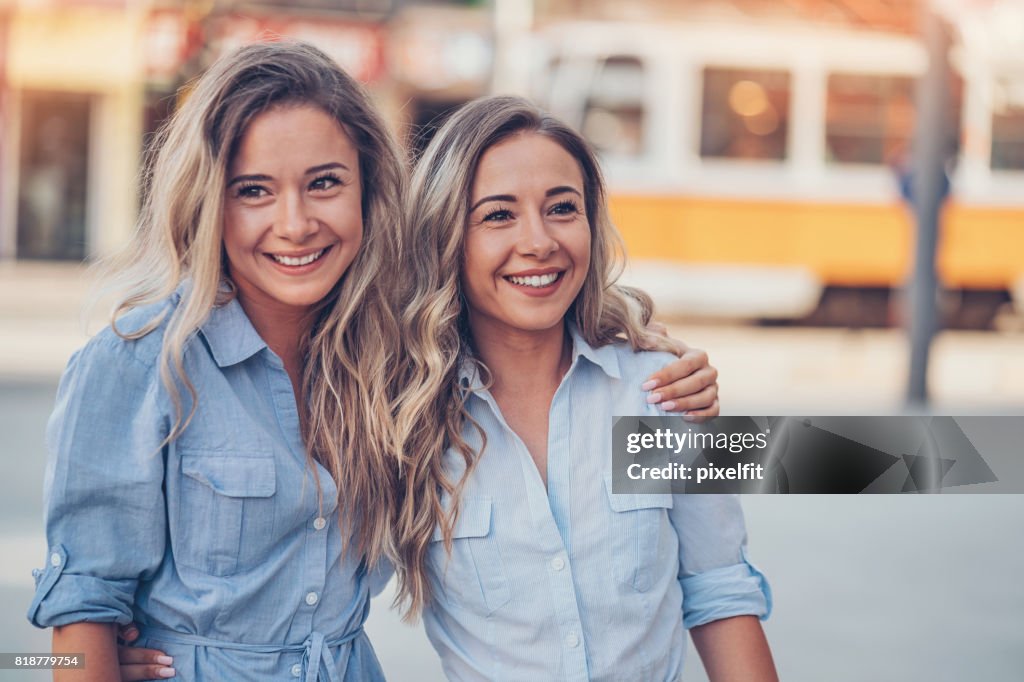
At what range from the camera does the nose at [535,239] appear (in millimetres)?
2361

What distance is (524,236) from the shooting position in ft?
7.81

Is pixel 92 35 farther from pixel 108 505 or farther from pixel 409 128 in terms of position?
pixel 108 505

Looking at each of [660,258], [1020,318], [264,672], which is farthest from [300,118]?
[1020,318]

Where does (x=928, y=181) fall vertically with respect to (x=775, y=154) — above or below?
below

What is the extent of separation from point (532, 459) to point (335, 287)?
1.66 feet

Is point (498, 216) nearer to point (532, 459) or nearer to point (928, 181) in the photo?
point (532, 459)

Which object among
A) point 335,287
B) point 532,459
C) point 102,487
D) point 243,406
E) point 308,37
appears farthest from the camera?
point 308,37

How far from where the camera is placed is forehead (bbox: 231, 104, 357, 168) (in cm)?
229

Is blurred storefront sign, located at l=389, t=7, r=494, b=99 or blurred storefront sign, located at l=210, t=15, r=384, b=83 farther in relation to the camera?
blurred storefront sign, located at l=210, t=15, r=384, b=83

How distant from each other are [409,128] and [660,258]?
10.7 metres

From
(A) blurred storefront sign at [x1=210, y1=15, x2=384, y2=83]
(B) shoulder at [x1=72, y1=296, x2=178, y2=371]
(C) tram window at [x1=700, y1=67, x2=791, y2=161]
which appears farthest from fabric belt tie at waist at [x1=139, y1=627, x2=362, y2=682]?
(A) blurred storefront sign at [x1=210, y1=15, x2=384, y2=83]

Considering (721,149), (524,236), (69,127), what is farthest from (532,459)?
(69,127)

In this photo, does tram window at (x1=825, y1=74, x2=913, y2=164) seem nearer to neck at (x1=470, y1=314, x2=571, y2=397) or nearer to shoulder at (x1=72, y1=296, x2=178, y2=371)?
neck at (x1=470, y1=314, x2=571, y2=397)

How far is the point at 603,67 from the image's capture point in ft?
45.9
